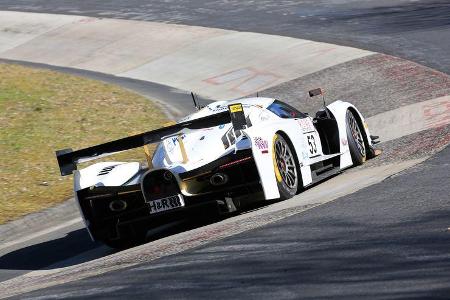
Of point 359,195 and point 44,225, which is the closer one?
point 359,195

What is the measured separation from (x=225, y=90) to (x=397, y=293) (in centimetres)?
1645

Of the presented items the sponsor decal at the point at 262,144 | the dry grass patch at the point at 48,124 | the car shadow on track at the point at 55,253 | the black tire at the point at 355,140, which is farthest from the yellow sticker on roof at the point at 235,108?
the dry grass patch at the point at 48,124

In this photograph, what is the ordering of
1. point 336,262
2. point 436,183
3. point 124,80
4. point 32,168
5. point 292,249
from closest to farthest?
point 336,262 < point 292,249 < point 436,183 < point 32,168 < point 124,80

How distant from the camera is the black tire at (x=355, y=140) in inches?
541

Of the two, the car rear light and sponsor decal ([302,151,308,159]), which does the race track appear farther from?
the car rear light

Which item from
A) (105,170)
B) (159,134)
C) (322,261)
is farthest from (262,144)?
(322,261)

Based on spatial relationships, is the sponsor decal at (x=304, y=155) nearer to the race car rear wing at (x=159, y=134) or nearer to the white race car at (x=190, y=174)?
the white race car at (x=190, y=174)

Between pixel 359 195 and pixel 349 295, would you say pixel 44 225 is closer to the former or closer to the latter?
pixel 359 195

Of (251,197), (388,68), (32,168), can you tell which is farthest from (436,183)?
(388,68)

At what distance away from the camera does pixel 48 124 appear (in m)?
19.2

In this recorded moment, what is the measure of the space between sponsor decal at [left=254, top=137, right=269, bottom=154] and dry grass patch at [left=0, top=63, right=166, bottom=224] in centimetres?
439

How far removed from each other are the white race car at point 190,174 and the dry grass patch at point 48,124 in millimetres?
3033

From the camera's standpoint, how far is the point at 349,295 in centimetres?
697

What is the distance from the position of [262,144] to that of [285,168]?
0.61m
